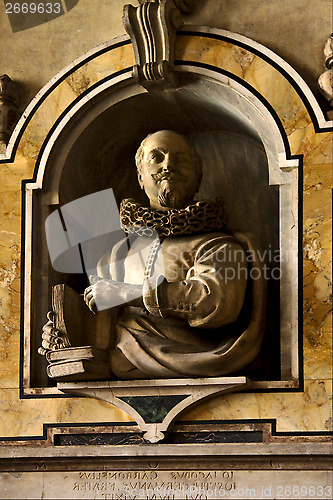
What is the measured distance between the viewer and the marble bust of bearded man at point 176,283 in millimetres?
6484

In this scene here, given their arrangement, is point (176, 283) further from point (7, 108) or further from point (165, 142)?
point (7, 108)

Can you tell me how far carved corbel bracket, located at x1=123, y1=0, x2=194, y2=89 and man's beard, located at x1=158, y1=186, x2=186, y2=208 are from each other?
27.2 inches

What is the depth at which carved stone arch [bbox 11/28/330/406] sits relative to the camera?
6.84 meters

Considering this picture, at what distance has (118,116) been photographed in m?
7.46

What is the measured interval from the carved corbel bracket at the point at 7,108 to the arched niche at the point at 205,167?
0.29 meters

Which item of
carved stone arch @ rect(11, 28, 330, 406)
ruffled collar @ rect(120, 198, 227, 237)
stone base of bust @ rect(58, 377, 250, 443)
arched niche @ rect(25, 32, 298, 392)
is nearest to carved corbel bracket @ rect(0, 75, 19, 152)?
carved stone arch @ rect(11, 28, 330, 406)

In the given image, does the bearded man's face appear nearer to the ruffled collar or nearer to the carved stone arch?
the ruffled collar

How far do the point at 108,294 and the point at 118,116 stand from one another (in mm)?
1361

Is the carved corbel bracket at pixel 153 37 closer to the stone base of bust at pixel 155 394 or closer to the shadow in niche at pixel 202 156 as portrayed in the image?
the shadow in niche at pixel 202 156

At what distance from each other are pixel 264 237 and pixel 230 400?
1.39 meters

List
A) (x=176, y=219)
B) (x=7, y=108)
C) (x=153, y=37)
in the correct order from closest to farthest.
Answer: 1. (x=176, y=219)
2. (x=153, y=37)
3. (x=7, y=108)

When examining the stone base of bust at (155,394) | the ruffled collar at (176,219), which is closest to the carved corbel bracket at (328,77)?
the ruffled collar at (176,219)

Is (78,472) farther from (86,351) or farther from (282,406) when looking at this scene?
(282,406)

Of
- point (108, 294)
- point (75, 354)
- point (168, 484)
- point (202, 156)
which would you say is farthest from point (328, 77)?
point (168, 484)
